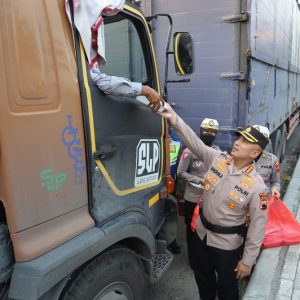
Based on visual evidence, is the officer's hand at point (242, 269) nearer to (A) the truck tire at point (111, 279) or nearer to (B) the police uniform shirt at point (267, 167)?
(A) the truck tire at point (111, 279)

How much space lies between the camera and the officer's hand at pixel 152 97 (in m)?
2.12

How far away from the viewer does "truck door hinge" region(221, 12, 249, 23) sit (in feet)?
12.6

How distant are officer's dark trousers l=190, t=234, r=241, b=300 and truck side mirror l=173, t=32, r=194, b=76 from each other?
1.26 m

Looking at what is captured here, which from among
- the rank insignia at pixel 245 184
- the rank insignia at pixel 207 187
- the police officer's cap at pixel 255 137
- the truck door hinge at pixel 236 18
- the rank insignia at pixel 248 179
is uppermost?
the truck door hinge at pixel 236 18

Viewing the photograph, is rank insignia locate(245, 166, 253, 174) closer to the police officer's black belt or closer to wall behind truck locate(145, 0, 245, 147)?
the police officer's black belt

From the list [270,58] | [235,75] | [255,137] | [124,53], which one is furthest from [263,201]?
[270,58]

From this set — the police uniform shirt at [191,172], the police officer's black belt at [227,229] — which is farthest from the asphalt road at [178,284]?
the police officer's black belt at [227,229]

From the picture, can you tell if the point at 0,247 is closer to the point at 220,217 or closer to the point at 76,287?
the point at 76,287

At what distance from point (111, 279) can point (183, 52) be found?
1571 mm

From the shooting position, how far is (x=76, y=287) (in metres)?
1.86

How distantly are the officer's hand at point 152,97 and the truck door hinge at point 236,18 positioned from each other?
2.12 metres

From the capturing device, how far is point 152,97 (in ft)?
7.07

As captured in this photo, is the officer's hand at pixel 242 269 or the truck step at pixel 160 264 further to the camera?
the truck step at pixel 160 264

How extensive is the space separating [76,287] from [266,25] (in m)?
4.21
